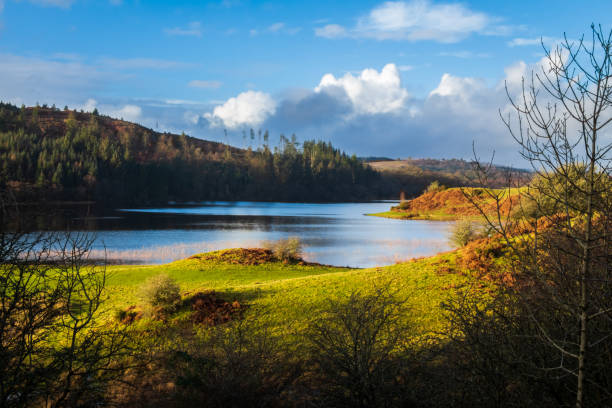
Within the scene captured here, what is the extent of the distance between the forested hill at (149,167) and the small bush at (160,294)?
243 feet

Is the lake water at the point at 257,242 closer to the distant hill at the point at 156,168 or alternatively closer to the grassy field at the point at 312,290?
the grassy field at the point at 312,290

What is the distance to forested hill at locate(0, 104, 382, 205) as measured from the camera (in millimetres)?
102812

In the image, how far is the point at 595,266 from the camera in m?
5.69

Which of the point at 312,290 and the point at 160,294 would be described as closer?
the point at 160,294

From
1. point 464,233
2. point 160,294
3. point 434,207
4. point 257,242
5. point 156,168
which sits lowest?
point 257,242

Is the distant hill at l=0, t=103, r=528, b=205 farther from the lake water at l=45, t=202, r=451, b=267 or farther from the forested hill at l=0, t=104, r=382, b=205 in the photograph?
the lake water at l=45, t=202, r=451, b=267

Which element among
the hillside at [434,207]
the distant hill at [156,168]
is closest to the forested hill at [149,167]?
the distant hill at [156,168]

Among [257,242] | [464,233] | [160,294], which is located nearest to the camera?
[160,294]

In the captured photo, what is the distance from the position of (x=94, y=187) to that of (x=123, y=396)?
346 feet

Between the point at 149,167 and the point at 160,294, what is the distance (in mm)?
119785

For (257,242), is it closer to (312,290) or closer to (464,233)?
(464,233)

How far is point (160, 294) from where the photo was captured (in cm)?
1355

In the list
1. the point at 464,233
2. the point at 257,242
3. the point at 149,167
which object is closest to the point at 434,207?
the point at 257,242

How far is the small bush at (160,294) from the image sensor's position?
532 inches
